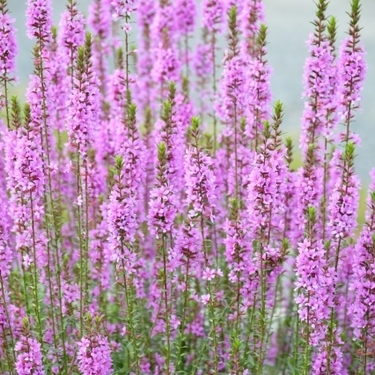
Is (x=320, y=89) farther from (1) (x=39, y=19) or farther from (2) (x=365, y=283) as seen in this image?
(1) (x=39, y=19)

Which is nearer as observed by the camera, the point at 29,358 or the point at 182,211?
the point at 29,358

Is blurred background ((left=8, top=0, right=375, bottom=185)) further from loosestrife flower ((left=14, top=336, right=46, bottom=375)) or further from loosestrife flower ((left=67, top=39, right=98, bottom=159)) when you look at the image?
loosestrife flower ((left=14, top=336, right=46, bottom=375))

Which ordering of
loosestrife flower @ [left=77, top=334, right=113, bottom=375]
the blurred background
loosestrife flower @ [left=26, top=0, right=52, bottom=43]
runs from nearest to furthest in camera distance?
loosestrife flower @ [left=77, top=334, right=113, bottom=375], loosestrife flower @ [left=26, top=0, right=52, bottom=43], the blurred background

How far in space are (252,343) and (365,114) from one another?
12.8 meters

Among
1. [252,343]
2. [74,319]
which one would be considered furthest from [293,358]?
[74,319]

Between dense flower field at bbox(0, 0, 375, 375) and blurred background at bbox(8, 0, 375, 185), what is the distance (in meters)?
8.97

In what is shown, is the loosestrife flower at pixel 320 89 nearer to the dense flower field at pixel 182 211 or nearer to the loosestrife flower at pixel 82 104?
the dense flower field at pixel 182 211

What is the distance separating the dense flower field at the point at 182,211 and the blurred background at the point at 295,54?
897 cm

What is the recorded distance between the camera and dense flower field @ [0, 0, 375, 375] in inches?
226

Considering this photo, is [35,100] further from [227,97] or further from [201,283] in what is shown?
[201,283]

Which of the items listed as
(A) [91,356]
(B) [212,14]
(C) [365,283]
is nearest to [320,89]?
(C) [365,283]

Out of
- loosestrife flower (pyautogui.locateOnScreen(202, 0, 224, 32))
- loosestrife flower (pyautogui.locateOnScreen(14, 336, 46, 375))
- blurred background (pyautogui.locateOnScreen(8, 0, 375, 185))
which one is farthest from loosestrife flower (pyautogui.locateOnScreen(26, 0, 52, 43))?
blurred background (pyautogui.locateOnScreen(8, 0, 375, 185))

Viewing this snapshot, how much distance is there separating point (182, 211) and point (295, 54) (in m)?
16.4

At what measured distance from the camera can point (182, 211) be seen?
6.68 m
